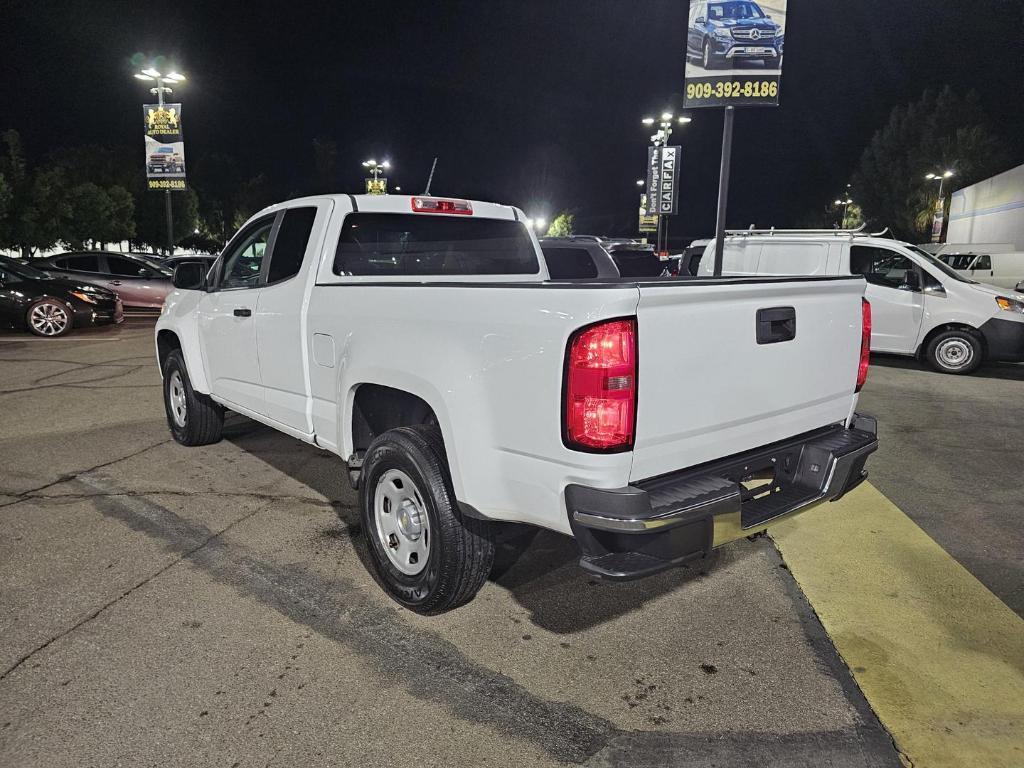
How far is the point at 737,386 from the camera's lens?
2.83m

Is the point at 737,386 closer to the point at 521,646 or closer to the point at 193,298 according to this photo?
the point at 521,646

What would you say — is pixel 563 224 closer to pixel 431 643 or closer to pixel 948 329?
pixel 948 329

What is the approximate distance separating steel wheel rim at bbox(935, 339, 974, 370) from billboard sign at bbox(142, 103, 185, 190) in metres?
19.5

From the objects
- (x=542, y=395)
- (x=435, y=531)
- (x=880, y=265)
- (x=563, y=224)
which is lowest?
(x=435, y=531)

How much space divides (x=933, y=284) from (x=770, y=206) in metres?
172

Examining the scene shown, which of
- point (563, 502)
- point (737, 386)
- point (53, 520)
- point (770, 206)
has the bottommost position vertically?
point (53, 520)

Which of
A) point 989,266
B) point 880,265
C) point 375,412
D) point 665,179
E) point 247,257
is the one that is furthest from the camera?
point 665,179

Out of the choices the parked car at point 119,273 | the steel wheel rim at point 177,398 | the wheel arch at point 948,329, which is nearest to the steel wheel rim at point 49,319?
the parked car at point 119,273

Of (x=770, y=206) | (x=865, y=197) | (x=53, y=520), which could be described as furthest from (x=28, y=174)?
(x=770, y=206)

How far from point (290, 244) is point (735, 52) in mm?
10037

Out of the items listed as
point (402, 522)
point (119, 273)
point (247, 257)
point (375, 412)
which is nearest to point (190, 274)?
point (247, 257)

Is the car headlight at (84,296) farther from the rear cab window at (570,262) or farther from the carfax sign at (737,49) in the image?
the carfax sign at (737,49)

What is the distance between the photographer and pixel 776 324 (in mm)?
2971

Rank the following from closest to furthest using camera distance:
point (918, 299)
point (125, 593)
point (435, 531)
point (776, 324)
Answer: point (776, 324), point (435, 531), point (125, 593), point (918, 299)
